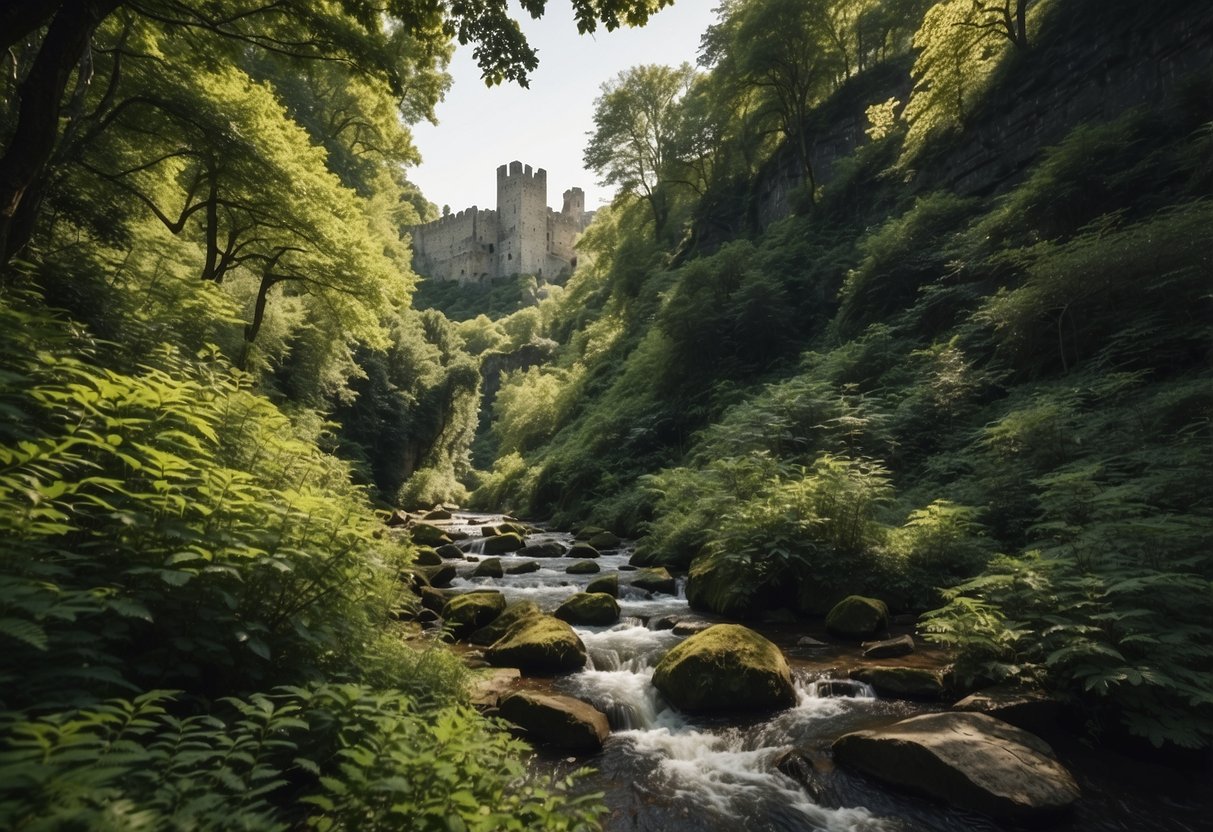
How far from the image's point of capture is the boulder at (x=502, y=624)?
829 cm

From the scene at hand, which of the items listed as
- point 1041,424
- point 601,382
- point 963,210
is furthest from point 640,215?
point 1041,424

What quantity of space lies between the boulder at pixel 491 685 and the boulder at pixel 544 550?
941 cm

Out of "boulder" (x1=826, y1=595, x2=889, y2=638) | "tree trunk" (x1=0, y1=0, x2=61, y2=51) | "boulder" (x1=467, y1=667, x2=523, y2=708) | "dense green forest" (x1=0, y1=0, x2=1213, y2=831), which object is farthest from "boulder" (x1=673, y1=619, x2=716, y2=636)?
"tree trunk" (x1=0, y1=0, x2=61, y2=51)

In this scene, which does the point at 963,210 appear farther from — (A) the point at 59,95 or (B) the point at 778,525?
(A) the point at 59,95

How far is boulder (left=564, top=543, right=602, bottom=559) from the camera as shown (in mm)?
16077

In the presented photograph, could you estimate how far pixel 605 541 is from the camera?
1742 centimetres

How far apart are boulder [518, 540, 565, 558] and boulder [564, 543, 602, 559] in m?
0.28

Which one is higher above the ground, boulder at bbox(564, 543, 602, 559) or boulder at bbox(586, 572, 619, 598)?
boulder at bbox(564, 543, 602, 559)

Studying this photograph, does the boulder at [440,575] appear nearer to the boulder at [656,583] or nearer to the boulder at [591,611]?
the boulder at [591,611]

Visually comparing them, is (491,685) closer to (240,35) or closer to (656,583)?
(656,583)

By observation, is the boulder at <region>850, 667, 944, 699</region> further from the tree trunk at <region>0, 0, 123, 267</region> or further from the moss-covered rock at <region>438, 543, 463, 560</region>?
the moss-covered rock at <region>438, 543, 463, 560</region>

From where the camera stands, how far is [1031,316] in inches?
436

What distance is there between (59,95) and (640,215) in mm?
38790

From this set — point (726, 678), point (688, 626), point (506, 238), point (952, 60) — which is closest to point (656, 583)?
point (688, 626)
